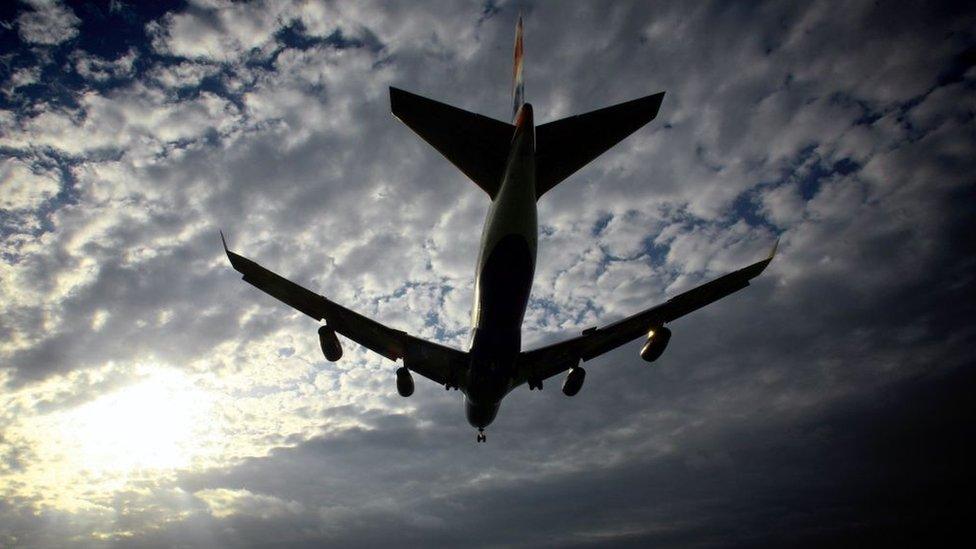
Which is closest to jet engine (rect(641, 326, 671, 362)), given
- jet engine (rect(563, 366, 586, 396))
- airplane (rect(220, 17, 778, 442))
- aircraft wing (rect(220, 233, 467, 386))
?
airplane (rect(220, 17, 778, 442))

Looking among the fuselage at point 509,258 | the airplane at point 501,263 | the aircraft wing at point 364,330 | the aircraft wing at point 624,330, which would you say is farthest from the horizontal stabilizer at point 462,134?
the aircraft wing at point 624,330

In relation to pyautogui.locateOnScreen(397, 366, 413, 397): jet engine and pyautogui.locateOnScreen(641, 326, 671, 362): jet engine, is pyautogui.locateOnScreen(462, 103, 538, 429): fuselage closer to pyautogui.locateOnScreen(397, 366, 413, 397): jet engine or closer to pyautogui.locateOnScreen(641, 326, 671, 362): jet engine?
pyautogui.locateOnScreen(397, 366, 413, 397): jet engine

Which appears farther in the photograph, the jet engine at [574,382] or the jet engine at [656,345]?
the jet engine at [574,382]

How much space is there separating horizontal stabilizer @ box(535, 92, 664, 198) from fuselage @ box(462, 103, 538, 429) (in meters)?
1.20

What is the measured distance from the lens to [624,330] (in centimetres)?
1466

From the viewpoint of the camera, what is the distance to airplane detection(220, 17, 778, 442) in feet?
34.5

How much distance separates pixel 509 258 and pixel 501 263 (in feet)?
0.81

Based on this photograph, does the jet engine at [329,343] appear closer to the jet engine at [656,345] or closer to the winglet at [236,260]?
the winglet at [236,260]

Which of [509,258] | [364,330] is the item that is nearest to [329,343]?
[364,330]

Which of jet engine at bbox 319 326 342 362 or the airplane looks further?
jet engine at bbox 319 326 342 362

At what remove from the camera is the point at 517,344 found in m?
12.1

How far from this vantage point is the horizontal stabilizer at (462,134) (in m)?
11.0

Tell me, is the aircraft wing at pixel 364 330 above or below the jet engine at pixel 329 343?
above

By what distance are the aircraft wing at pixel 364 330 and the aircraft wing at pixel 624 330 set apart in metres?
2.90
